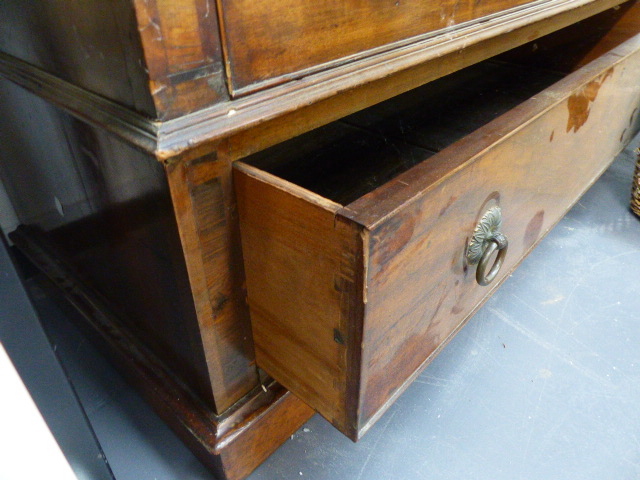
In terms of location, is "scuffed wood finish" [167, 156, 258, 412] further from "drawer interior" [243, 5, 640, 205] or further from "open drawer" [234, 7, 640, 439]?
"drawer interior" [243, 5, 640, 205]

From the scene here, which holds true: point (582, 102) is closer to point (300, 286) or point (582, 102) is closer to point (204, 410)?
point (300, 286)

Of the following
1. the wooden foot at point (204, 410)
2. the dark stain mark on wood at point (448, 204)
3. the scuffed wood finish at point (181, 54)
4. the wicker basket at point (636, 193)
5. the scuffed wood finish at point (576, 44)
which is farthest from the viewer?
the wicker basket at point (636, 193)

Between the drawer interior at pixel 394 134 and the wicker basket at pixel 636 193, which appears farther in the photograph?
the wicker basket at pixel 636 193

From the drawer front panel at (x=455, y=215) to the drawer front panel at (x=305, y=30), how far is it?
13 cm

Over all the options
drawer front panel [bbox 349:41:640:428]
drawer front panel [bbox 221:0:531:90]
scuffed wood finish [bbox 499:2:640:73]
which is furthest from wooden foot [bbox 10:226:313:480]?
scuffed wood finish [bbox 499:2:640:73]

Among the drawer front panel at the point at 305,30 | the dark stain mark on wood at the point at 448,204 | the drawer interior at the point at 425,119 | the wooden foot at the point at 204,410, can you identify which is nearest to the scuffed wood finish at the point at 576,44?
the drawer interior at the point at 425,119

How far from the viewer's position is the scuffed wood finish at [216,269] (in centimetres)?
43

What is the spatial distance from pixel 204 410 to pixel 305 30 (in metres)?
0.44

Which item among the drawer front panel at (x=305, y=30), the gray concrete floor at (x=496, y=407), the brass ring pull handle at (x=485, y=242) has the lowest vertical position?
the gray concrete floor at (x=496, y=407)

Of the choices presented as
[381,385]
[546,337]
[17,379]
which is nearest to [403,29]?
[381,385]

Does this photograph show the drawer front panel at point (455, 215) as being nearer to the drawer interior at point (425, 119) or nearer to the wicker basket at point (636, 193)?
the drawer interior at point (425, 119)

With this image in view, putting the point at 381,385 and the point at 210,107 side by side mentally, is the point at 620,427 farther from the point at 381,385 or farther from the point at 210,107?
the point at 210,107

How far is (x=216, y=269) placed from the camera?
486mm

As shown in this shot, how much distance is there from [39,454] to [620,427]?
0.72 meters
